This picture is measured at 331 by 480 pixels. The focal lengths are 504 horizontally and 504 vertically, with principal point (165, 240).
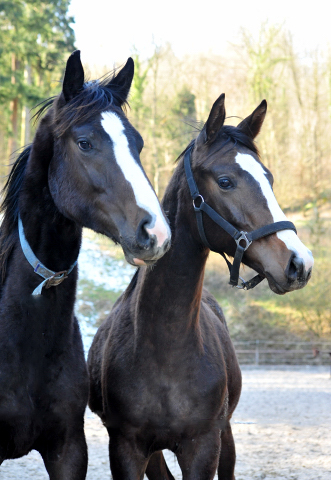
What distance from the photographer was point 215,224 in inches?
132

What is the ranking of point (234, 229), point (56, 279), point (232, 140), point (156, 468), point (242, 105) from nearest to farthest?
point (56, 279) → point (234, 229) → point (232, 140) → point (156, 468) → point (242, 105)

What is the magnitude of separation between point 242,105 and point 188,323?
21928mm

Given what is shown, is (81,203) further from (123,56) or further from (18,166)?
(123,56)

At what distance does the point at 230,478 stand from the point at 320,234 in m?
18.5

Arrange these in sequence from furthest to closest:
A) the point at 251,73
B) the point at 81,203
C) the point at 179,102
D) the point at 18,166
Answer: the point at 179,102 < the point at 251,73 < the point at 18,166 < the point at 81,203

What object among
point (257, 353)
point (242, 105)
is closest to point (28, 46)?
point (242, 105)

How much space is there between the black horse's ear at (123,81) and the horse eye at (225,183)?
2.63 ft

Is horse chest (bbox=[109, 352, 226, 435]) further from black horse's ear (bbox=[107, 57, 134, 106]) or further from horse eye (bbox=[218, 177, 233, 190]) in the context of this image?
black horse's ear (bbox=[107, 57, 134, 106])

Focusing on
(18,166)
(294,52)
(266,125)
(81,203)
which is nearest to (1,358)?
(81,203)

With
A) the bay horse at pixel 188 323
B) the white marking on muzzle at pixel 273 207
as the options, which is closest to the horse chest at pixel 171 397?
the bay horse at pixel 188 323

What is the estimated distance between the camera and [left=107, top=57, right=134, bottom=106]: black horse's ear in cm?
304

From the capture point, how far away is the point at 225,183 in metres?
3.27

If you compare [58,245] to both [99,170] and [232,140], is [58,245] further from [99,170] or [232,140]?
[232,140]

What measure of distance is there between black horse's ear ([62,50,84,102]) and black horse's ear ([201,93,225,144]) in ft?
3.32
